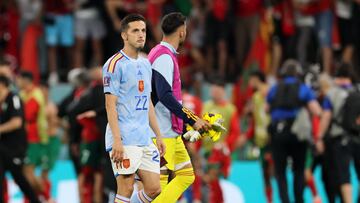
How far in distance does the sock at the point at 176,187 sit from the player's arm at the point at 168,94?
0.68 m

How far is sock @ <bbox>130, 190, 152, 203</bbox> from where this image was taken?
40.5 ft

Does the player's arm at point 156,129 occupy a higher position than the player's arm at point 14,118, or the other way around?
the player's arm at point 156,129

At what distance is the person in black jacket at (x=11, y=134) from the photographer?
1627 centimetres

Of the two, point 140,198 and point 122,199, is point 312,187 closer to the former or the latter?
point 140,198

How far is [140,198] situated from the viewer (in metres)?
12.4

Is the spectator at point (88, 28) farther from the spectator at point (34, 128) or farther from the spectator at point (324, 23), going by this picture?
the spectator at point (324, 23)

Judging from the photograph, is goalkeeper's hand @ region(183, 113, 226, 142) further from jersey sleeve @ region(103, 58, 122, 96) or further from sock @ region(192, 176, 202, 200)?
sock @ region(192, 176, 202, 200)

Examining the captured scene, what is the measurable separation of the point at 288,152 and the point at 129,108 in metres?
5.53

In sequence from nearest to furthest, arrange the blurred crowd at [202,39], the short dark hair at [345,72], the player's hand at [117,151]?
1. the player's hand at [117,151]
2. the short dark hair at [345,72]
3. the blurred crowd at [202,39]

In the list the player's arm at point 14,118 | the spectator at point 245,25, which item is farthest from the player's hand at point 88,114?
the spectator at point 245,25

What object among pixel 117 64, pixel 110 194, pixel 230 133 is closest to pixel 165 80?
pixel 117 64

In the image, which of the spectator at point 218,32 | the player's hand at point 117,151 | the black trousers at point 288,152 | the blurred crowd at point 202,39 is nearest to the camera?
the player's hand at point 117,151

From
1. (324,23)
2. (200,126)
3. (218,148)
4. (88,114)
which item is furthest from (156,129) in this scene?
(324,23)

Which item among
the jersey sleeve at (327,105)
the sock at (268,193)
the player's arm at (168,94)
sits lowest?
the sock at (268,193)
